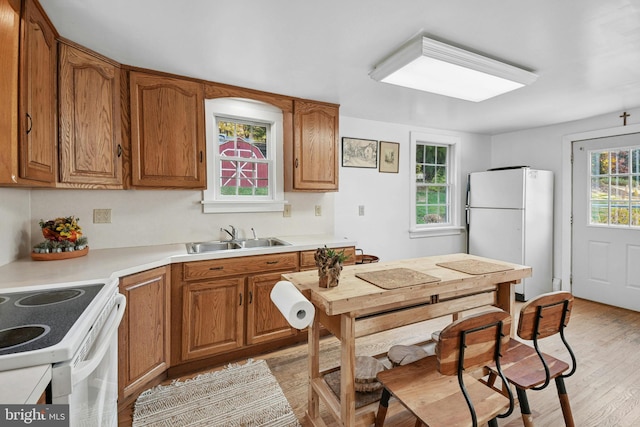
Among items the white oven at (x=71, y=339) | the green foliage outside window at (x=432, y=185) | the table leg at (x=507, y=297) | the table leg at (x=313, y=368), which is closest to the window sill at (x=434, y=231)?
the green foliage outside window at (x=432, y=185)

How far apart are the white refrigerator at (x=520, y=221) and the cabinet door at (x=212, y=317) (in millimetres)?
3389

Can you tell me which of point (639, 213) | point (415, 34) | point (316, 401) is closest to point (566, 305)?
point (316, 401)

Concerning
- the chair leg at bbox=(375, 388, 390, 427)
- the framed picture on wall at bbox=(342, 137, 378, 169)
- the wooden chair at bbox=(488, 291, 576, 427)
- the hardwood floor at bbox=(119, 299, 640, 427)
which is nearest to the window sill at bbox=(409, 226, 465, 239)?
the framed picture on wall at bbox=(342, 137, 378, 169)

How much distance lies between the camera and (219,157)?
113 inches

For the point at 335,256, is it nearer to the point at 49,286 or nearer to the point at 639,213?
the point at 49,286

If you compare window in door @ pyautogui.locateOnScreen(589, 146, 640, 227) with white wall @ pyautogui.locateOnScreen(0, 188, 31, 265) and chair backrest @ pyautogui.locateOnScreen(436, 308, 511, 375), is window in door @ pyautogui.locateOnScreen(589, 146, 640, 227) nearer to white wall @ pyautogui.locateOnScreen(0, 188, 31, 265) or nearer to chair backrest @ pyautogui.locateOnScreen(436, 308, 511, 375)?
chair backrest @ pyautogui.locateOnScreen(436, 308, 511, 375)

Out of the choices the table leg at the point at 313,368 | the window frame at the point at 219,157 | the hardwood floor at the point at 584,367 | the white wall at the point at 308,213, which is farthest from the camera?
the window frame at the point at 219,157

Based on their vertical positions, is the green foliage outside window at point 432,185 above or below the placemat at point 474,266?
above

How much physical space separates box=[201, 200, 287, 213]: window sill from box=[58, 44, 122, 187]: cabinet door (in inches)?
29.0

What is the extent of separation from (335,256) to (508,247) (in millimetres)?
3317

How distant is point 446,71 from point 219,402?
8.88 ft

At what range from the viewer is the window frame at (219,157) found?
278 cm

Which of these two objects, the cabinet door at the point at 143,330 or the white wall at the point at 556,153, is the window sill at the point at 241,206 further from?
the white wall at the point at 556,153

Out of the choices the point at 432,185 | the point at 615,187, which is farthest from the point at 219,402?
the point at 615,187
